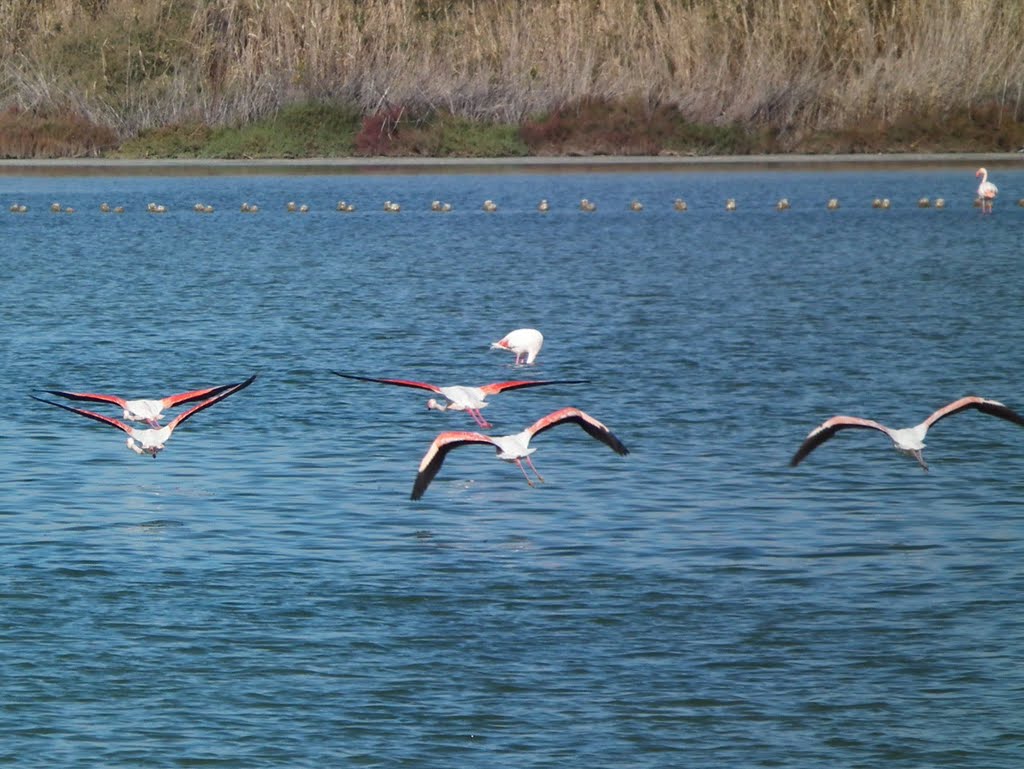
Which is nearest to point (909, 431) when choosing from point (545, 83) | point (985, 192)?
point (985, 192)

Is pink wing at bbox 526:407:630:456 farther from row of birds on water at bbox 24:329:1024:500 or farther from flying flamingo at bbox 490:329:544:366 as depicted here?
flying flamingo at bbox 490:329:544:366

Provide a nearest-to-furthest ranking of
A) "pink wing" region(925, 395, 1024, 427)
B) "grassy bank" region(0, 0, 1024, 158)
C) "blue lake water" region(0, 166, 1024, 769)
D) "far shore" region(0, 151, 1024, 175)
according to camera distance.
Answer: "blue lake water" region(0, 166, 1024, 769)
"pink wing" region(925, 395, 1024, 427)
"grassy bank" region(0, 0, 1024, 158)
"far shore" region(0, 151, 1024, 175)

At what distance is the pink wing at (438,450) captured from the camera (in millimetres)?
14078

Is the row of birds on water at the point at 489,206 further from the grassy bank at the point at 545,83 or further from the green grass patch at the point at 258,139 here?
the green grass patch at the point at 258,139

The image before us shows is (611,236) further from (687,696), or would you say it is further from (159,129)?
(687,696)

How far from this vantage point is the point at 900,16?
60.6 meters

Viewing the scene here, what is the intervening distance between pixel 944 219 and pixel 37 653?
37.2 metres

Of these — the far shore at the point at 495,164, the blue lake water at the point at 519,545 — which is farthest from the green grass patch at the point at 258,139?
the blue lake water at the point at 519,545

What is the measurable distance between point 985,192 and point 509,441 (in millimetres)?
32551

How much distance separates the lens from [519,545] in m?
14.4

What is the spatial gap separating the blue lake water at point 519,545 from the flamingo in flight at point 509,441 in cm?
46

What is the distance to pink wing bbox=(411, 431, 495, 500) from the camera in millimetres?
14078

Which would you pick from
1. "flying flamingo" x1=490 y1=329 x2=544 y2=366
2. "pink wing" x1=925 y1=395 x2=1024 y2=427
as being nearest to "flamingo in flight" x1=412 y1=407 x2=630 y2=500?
"pink wing" x1=925 y1=395 x2=1024 y2=427

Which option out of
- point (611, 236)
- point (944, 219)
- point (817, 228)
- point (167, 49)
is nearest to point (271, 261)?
point (611, 236)
